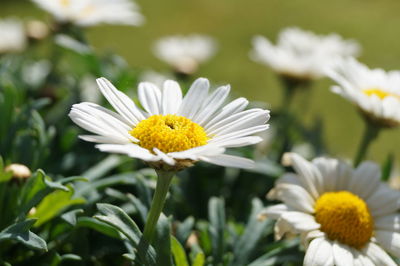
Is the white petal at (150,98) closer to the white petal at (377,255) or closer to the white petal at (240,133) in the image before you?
the white petal at (240,133)

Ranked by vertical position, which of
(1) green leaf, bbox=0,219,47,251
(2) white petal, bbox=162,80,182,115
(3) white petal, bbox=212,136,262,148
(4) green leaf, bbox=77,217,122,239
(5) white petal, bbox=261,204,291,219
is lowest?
(1) green leaf, bbox=0,219,47,251

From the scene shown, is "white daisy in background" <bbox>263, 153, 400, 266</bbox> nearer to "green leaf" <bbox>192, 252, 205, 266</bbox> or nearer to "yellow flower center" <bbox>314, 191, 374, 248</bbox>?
"yellow flower center" <bbox>314, 191, 374, 248</bbox>

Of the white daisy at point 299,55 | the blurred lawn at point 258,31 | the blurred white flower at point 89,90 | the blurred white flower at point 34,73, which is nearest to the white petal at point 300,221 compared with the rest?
the blurred white flower at point 89,90

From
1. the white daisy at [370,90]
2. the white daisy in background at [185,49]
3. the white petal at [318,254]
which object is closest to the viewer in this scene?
the white petal at [318,254]

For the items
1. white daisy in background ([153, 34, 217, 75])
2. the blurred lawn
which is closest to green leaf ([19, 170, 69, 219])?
white daisy in background ([153, 34, 217, 75])

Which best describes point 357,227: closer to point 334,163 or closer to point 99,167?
point 334,163
